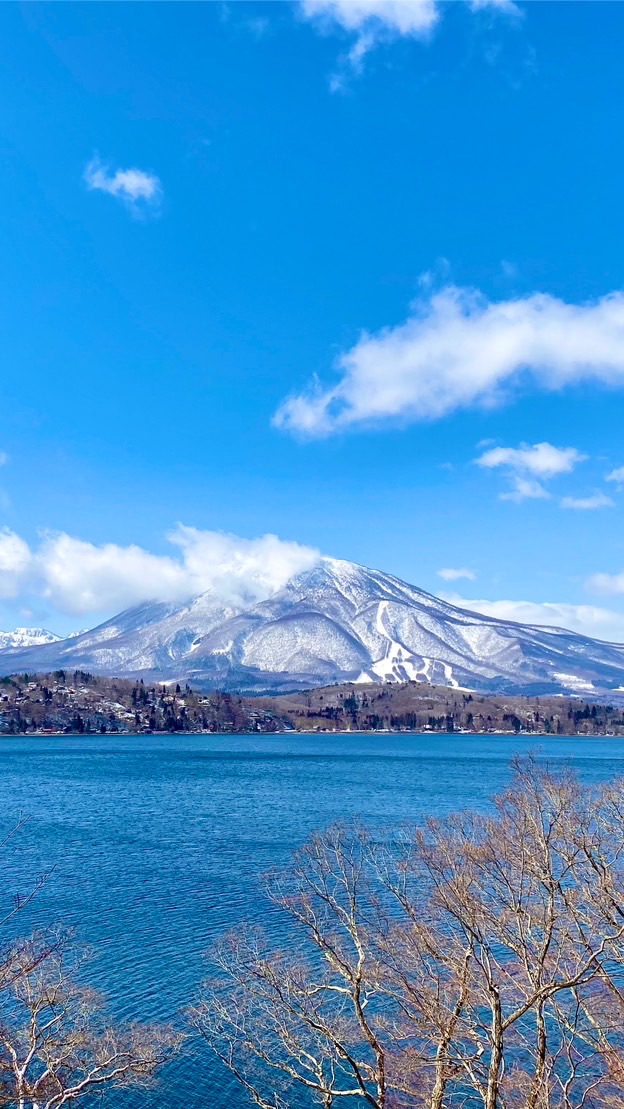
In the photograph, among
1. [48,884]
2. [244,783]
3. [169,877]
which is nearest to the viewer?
[48,884]

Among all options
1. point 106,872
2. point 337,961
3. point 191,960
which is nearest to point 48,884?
point 106,872

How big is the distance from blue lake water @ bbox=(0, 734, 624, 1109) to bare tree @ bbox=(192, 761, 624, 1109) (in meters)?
1.80

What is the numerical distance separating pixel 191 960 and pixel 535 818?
1897 centimetres

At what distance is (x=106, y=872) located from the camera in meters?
44.3

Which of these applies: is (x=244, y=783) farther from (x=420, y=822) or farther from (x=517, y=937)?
(x=517, y=937)

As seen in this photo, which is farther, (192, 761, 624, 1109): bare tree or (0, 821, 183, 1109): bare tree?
(0, 821, 183, 1109): bare tree

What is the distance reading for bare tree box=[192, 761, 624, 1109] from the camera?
15.6 m

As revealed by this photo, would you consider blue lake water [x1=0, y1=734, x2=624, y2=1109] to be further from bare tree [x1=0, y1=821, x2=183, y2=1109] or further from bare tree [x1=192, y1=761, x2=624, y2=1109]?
bare tree [x1=192, y1=761, x2=624, y2=1109]

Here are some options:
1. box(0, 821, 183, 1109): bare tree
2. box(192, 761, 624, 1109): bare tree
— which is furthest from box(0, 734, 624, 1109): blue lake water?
box(192, 761, 624, 1109): bare tree

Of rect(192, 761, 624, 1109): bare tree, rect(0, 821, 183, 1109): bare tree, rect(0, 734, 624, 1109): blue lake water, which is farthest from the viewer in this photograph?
rect(0, 734, 624, 1109): blue lake water

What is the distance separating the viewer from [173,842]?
178 feet

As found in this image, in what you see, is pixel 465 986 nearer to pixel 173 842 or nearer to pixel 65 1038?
pixel 65 1038

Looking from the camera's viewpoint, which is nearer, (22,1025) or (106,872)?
(22,1025)

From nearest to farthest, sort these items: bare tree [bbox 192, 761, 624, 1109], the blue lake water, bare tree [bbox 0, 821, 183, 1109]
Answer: bare tree [bbox 192, 761, 624, 1109] → bare tree [bbox 0, 821, 183, 1109] → the blue lake water
